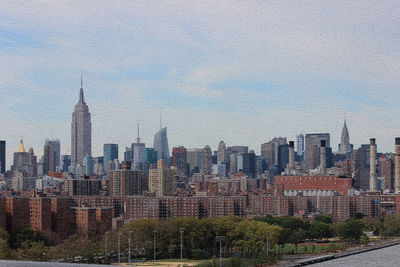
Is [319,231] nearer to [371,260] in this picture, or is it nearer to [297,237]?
[297,237]

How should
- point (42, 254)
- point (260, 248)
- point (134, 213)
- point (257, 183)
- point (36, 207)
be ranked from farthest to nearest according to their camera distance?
point (257, 183) → point (134, 213) → point (36, 207) → point (260, 248) → point (42, 254)

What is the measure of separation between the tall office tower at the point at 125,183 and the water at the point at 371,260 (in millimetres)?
67871

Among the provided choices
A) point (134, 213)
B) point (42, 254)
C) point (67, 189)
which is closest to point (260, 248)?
point (42, 254)

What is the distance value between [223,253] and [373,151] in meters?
84.8

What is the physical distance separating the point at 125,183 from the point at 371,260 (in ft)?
248

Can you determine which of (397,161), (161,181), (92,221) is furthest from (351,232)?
(161,181)

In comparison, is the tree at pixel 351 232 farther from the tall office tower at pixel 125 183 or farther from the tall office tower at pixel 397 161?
the tall office tower at pixel 125 183

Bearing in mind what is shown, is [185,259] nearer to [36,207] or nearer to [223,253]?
[223,253]

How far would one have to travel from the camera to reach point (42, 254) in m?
48.9

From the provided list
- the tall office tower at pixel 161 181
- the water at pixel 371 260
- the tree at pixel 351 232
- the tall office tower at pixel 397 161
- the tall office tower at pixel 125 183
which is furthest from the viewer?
the tall office tower at pixel 161 181

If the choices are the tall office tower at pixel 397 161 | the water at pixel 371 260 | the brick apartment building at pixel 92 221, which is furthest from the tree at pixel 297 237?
the tall office tower at pixel 397 161

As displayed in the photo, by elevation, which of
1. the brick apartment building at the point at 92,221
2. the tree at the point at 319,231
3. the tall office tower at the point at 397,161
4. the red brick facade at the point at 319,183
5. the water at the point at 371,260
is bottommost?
the water at the point at 371,260

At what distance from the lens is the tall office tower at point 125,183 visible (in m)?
134

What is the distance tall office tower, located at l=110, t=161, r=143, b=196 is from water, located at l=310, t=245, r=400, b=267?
67.9 meters
